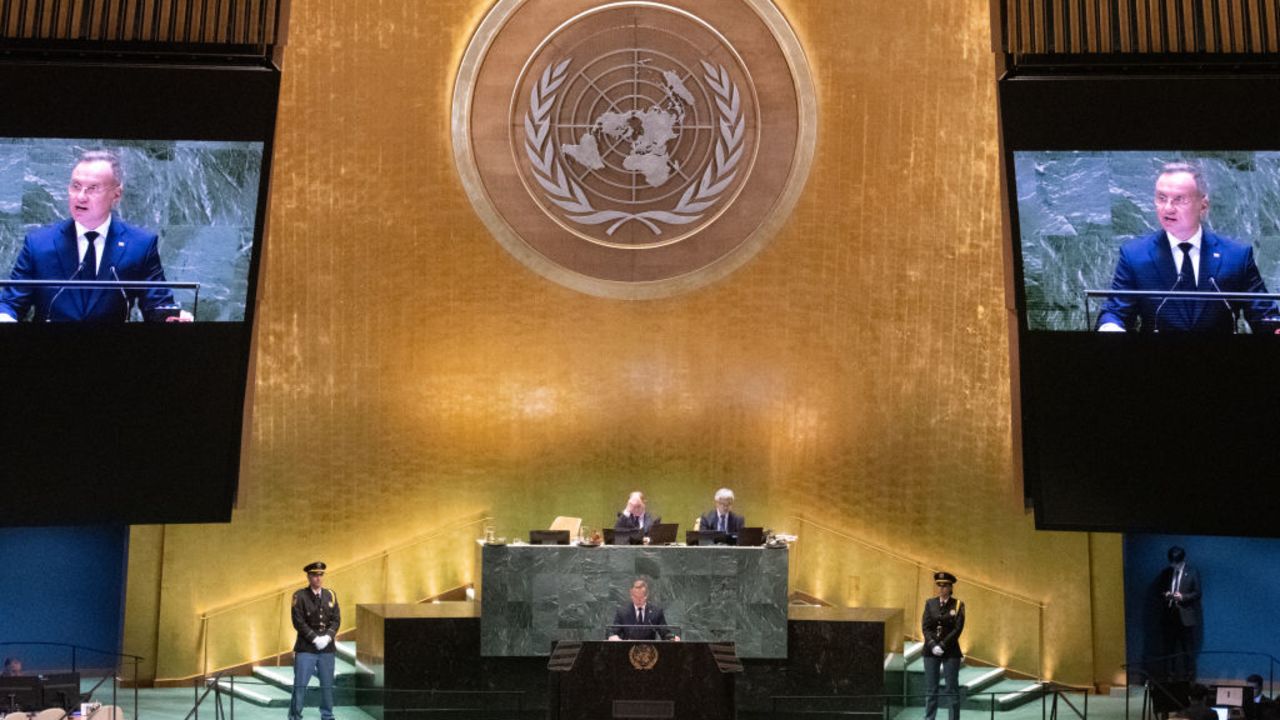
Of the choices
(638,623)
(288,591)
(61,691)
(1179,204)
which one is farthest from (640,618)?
(1179,204)

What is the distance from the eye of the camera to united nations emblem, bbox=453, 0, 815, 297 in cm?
1241

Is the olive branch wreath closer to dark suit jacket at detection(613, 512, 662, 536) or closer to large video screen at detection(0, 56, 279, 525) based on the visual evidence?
large video screen at detection(0, 56, 279, 525)

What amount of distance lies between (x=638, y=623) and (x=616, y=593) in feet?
1.76

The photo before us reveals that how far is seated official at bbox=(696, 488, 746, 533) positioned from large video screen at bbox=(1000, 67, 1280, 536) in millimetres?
2087

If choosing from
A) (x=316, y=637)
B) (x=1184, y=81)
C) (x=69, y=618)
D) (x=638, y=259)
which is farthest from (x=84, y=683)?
(x=1184, y=81)

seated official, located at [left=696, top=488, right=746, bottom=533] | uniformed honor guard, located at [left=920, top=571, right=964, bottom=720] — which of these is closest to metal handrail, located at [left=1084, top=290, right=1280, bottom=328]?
uniformed honor guard, located at [left=920, top=571, right=964, bottom=720]

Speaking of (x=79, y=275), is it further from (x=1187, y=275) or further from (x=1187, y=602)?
(x=1187, y=602)

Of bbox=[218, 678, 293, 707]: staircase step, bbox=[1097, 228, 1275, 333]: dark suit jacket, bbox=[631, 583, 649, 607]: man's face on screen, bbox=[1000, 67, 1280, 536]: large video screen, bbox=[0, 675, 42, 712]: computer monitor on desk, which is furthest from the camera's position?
bbox=[218, 678, 293, 707]: staircase step

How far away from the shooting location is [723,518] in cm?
1141

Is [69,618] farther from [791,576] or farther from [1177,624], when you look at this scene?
[1177,624]

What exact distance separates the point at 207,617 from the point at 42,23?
174 inches

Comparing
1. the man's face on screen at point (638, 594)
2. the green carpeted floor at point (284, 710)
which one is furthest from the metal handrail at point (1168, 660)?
the man's face on screen at point (638, 594)

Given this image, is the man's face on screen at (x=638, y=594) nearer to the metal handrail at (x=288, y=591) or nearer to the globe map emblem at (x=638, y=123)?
the metal handrail at (x=288, y=591)

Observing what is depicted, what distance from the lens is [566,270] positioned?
1256 cm
